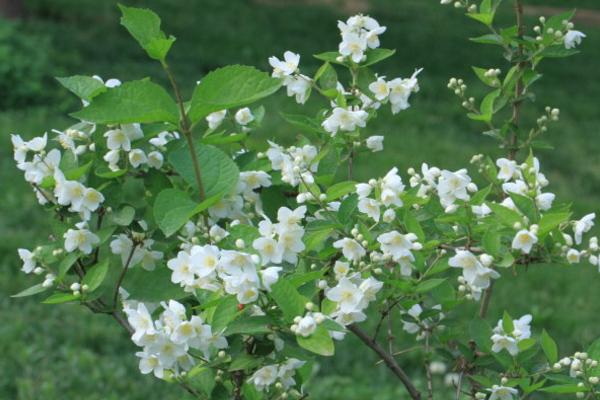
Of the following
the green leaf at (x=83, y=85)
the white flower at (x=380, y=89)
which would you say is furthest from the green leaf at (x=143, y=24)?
the white flower at (x=380, y=89)

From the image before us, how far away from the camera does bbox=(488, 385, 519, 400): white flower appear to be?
5.71 ft

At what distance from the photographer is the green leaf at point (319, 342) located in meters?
1.38

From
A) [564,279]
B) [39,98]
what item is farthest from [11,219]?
[564,279]

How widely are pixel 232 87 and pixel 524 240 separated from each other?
1.69 feet

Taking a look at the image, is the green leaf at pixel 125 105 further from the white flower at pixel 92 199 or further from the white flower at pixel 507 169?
the white flower at pixel 507 169

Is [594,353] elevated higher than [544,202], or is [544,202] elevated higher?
[544,202]

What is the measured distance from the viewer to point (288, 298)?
1453mm

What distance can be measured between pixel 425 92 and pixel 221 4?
4206mm

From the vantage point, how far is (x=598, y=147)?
7938 millimetres

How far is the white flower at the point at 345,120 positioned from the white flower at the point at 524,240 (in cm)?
44

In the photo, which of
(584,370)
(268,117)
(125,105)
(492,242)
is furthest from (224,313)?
(268,117)

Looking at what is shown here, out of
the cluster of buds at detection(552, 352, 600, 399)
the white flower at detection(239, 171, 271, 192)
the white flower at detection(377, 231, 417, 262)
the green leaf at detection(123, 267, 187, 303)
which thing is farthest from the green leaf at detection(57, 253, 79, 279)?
the cluster of buds at detection(552, 352, 600, 399)

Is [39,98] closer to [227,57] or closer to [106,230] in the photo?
[227,57]

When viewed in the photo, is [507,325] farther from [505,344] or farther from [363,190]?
[363,190]
